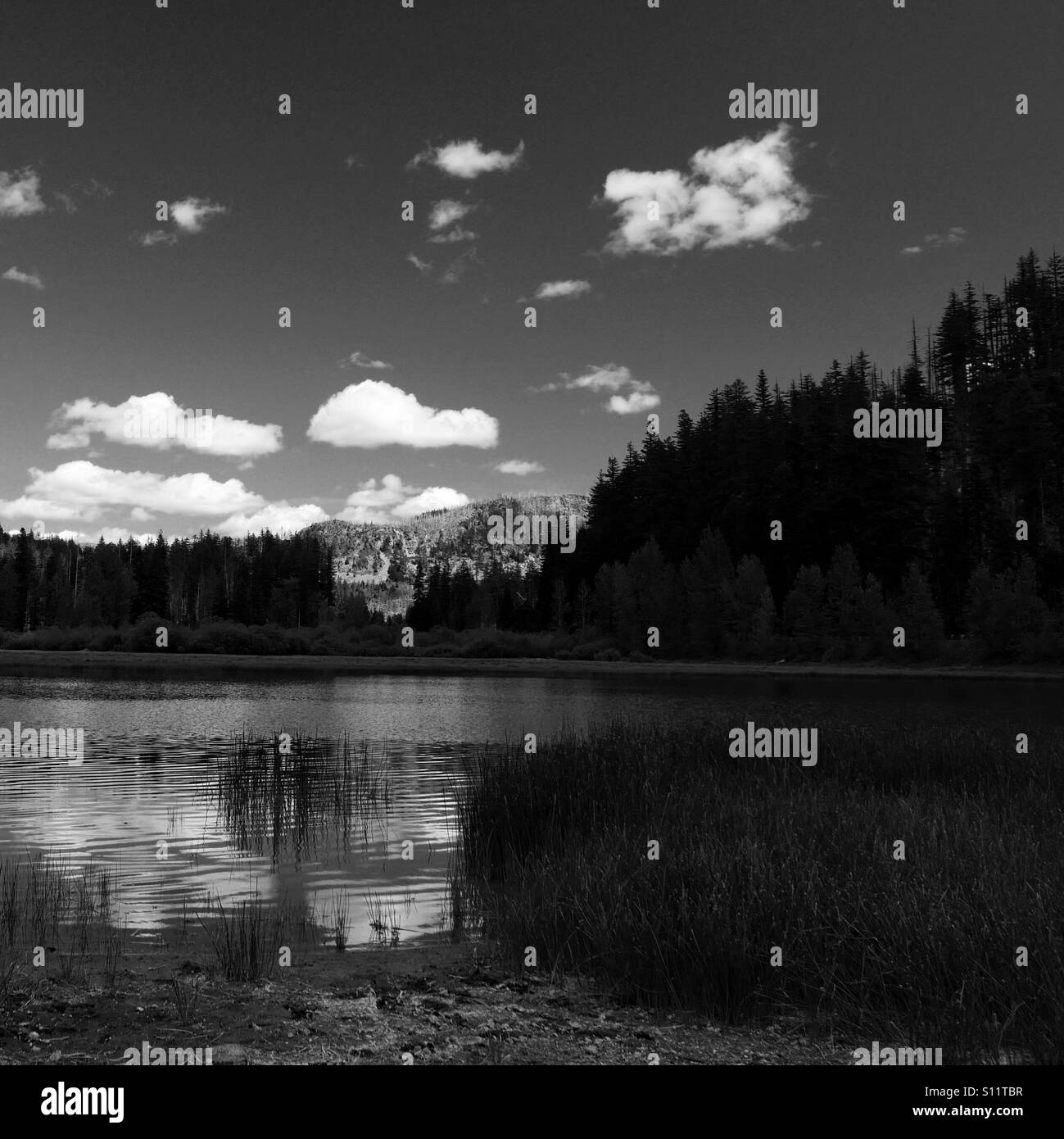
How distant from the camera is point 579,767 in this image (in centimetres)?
1734

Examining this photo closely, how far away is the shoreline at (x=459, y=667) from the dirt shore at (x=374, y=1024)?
72382mm

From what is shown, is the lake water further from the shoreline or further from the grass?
the shoreline

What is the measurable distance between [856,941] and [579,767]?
9.41 metres

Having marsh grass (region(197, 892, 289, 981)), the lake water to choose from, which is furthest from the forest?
marsh grass (region(197, 892, 289, 981))

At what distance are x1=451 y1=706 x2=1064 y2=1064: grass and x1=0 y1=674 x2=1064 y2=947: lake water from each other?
1.93 m

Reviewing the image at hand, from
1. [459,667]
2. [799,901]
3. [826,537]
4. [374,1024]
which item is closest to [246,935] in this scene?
[374,1024]

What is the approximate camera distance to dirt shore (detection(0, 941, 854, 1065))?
6852 mm

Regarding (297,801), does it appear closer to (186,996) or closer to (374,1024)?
(186,996)

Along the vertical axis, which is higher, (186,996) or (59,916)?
(186,996)

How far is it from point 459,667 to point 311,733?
65.0 metres

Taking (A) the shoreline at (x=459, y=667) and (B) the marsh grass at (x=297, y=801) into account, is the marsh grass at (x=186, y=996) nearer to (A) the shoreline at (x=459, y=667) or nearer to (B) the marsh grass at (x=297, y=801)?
(B) the marsh grass at (x=297, y=801)

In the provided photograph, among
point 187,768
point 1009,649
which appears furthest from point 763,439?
point 187,768

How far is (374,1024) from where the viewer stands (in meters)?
7.57

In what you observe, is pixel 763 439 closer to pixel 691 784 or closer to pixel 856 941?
pixel 691 784
